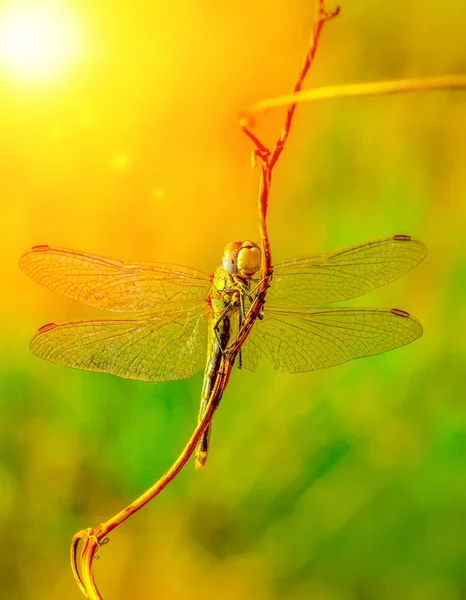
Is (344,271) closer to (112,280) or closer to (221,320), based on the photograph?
(221,320)

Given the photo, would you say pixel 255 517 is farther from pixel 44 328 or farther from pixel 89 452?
pixel 44 328

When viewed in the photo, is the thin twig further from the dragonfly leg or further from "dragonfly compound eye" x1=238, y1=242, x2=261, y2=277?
the dragonfly leg

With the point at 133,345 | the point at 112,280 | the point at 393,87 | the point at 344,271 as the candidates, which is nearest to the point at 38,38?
the point at 112,280

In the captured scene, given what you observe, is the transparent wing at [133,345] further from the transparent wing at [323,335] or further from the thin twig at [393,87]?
the thin twig at [393,87]

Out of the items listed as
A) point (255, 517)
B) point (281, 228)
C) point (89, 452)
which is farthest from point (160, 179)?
point (255, 517)

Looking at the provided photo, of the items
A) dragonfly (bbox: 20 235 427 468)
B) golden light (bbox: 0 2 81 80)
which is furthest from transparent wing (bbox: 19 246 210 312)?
golden light (bbox: 0 2 81 80)

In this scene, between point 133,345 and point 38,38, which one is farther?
point 38,38
